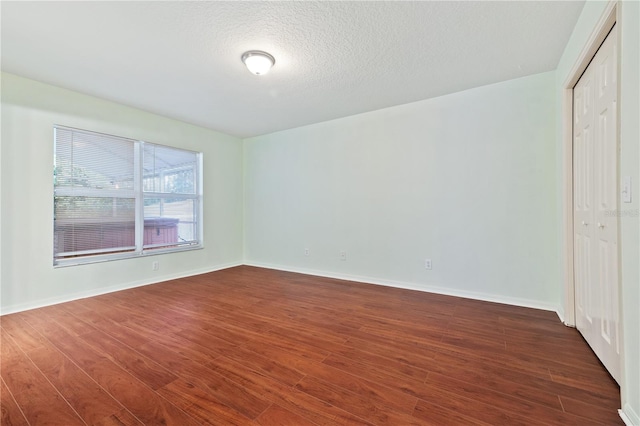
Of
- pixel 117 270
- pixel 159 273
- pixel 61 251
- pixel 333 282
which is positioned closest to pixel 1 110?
pixel 61 251

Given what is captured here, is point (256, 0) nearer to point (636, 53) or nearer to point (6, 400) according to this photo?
point (636, 53)

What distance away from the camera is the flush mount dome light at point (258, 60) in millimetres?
2455

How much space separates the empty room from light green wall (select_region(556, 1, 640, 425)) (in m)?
0.01

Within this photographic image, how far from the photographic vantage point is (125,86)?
315 cm

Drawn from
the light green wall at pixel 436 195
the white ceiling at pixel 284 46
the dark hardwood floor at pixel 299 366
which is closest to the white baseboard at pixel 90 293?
the dark hardwood floor at pixel 299 366

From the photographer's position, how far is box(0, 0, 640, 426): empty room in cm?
153

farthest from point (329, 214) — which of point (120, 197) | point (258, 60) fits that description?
point (120, 197)

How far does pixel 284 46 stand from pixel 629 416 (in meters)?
3.24

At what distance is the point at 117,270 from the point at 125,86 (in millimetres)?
2419

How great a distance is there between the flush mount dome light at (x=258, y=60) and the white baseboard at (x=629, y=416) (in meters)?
3.32

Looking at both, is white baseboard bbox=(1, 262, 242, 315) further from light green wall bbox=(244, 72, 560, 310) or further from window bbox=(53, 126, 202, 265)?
light green wall bbox=(244, 72, 560, 310)

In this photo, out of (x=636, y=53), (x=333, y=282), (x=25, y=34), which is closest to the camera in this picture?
(x=636, y=53)

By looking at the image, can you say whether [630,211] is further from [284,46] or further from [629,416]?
[284,46]

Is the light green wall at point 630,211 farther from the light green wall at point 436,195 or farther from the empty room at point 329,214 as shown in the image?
the light green wall at point 436,195
